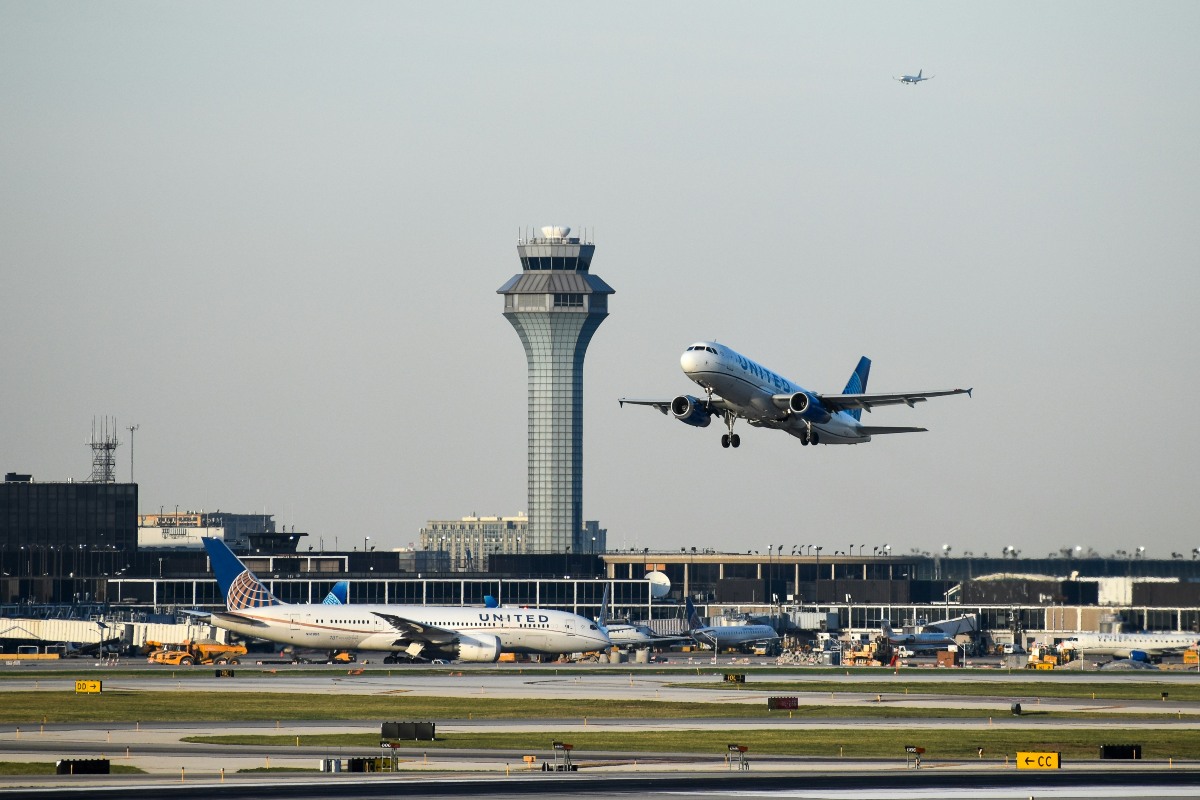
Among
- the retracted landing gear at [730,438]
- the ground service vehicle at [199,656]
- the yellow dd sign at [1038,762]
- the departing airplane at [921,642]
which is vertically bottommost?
the departing airplane at [921,642]

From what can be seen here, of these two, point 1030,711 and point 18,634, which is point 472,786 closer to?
point 1030,711

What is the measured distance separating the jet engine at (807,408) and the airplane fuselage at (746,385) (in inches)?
15.7

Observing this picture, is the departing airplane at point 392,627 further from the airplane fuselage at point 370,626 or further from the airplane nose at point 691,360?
the airplane nose at point 691,360

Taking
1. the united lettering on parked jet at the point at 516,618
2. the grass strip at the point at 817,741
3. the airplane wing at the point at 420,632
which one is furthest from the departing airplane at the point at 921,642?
the grass strip at the point at 817,741

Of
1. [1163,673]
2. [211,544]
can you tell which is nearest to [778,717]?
[1163,673]

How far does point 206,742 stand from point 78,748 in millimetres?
5305

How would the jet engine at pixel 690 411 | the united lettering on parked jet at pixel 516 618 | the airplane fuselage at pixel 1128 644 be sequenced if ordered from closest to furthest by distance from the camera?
the jet engine at pixel 690 411 < the united lettering on parked jet at pixel 516 618 < the airplane fuselage at pixel 1128 644

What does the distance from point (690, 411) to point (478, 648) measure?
172ft

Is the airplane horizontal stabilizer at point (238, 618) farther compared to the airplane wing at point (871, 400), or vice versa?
the airplane horizontal stabilizer at point (238, 618)

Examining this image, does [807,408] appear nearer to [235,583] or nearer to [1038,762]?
→ [1038,762]

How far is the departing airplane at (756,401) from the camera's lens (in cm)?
8812

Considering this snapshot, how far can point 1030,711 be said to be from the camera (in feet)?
296

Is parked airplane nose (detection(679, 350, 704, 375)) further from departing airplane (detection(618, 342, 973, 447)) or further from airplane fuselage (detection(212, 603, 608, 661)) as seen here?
airplane fuselage (detection(212, 603, 608, 661))

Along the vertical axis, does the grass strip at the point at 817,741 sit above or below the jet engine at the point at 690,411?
below
